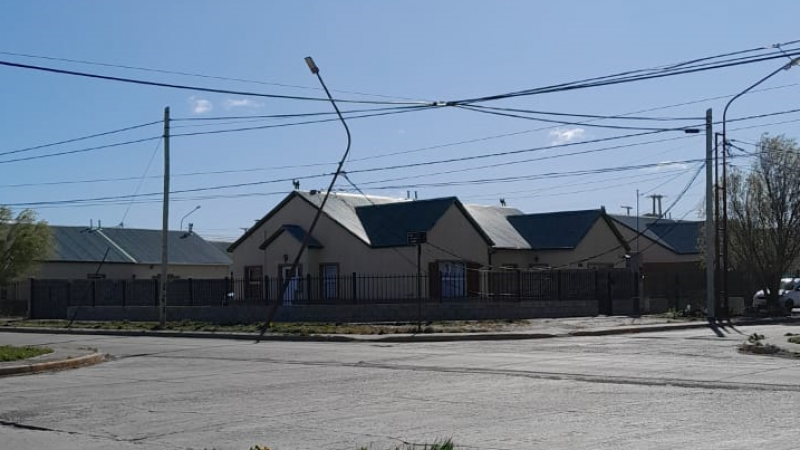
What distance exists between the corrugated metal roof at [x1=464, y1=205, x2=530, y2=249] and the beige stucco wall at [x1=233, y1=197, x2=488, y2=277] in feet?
4.99

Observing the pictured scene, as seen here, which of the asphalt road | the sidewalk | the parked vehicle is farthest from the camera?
the parked vehicle

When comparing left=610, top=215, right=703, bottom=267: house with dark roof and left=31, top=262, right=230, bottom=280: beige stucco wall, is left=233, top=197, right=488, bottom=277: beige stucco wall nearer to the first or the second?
left=31, top=262, right=230, bottom=280: beige stucco wall

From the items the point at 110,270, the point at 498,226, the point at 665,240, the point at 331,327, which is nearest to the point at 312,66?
the point at 331,327

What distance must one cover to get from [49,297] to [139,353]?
25864 millimetres

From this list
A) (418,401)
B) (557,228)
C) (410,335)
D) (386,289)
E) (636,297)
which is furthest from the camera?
(557,228)

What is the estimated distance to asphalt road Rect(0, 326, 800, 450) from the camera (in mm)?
10203

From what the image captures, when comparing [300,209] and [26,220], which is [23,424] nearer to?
[300,209]

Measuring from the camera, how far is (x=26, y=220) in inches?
2228

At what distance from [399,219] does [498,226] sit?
304 inches

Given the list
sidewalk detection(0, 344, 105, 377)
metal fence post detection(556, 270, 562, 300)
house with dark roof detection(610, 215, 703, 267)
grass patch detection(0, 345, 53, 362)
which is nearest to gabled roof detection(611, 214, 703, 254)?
house with dark roof detection(610, 215, 703, 267)

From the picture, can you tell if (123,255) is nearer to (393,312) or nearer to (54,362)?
(393,312)

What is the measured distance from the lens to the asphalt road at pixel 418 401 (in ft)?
33.5

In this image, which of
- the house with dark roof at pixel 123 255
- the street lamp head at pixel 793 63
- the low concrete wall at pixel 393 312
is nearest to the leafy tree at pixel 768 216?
the low concrete wall at pixel 393 312

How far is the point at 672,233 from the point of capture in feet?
221
